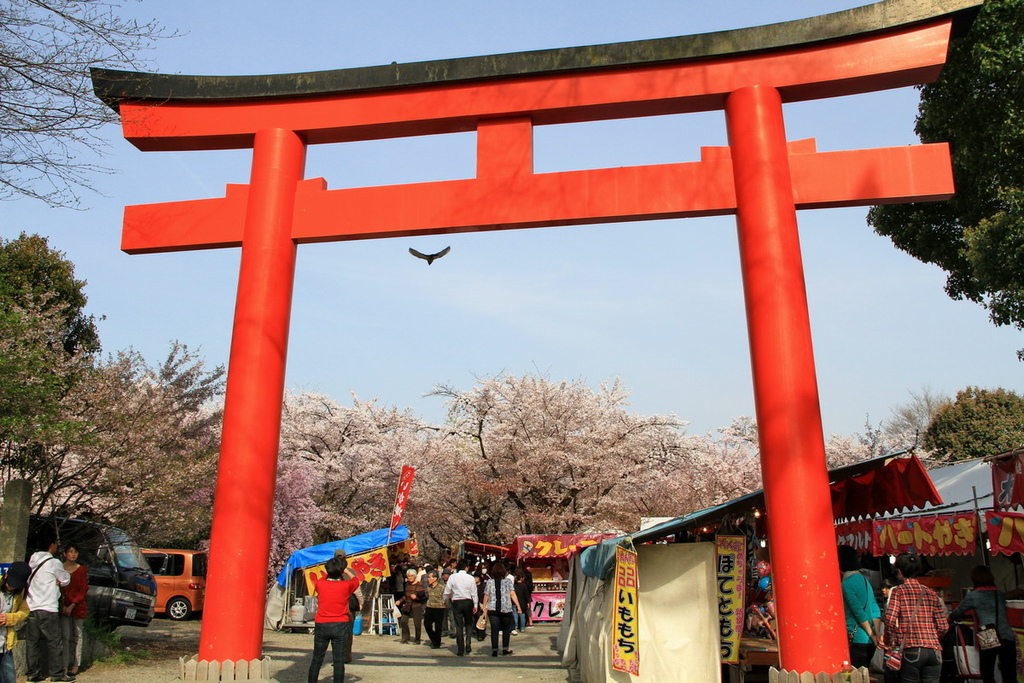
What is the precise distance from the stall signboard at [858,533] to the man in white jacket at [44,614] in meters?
11.9

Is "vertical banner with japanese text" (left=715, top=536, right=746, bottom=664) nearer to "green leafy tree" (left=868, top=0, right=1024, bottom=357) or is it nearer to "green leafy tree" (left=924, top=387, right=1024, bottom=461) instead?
"green leafy tree" (left=868, top=0, right=1024, bottom=357)

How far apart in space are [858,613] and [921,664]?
117cm

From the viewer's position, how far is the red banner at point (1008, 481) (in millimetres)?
8164

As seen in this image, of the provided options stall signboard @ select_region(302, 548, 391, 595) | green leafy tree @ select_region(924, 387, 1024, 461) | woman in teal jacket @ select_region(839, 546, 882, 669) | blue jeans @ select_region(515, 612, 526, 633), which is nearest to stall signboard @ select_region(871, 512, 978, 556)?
woman in teal jacket @ select_region(839, 546, 882, 669)

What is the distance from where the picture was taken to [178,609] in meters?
19.2

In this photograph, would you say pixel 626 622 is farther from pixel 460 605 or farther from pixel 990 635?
pixel 460 605

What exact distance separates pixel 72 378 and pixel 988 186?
1632cm

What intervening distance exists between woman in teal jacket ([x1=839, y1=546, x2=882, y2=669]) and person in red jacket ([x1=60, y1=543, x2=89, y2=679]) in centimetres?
805

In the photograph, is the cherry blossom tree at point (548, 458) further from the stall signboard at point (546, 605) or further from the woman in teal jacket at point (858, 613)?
the woman in teal jacket at point (858, 613)

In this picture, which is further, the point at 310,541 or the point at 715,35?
the point at 310,541

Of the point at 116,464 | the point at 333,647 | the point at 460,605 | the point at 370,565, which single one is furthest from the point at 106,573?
the point at 333,647

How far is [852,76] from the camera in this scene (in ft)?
26.3

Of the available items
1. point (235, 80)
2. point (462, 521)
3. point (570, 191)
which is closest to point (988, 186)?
point (570, 191)

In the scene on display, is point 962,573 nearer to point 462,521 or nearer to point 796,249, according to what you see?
point 796,249
